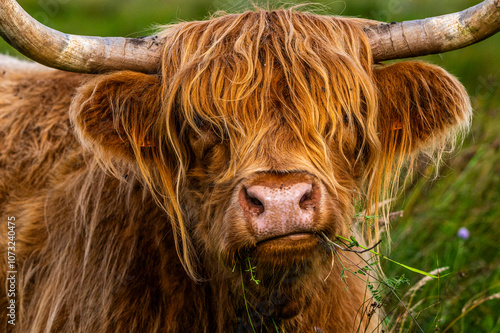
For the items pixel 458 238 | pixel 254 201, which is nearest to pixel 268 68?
pixel 254 201

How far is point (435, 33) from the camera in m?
2.70

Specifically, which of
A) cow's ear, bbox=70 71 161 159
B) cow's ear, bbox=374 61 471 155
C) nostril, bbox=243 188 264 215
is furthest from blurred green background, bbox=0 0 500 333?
nostril, bbox=243 188 264 215

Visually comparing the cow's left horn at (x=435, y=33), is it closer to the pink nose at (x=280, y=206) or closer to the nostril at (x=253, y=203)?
the pink nose at (x=280, y=206)

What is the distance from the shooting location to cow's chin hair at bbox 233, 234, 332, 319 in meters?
2.32

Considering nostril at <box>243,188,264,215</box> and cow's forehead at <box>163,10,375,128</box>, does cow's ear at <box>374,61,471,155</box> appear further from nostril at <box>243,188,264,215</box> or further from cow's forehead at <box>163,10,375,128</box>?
nostril at <box>243,188,264,215</box>

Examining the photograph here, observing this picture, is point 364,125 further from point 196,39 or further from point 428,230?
Result: point 428,230

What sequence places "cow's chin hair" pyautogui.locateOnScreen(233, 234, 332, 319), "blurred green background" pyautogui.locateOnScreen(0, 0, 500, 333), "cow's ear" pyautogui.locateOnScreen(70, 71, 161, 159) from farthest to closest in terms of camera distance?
"blurred green background" pyautogui.locateOnScreen(0, 0, 500, 333) → "cow's ear" pyautogui.locateOnScreen(70, 71, 161, 159) → "cow's chin hair" pyautogui.locateOnScreen(233, 234, 332, 319)

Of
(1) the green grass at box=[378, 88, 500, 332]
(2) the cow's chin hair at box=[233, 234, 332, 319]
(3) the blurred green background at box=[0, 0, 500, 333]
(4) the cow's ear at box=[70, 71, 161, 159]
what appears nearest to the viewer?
(2) the cow's chin hair at box=[233, 234, 332, 319]

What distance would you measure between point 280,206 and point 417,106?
3.35 ft

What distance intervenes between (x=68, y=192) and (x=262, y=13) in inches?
58.1

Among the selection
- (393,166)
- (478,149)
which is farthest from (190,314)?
(478,149)

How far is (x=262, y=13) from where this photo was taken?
2867 millimetres

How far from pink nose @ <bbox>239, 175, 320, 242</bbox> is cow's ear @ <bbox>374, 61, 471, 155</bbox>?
31.6 inches

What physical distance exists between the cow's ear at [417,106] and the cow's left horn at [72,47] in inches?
42.6
